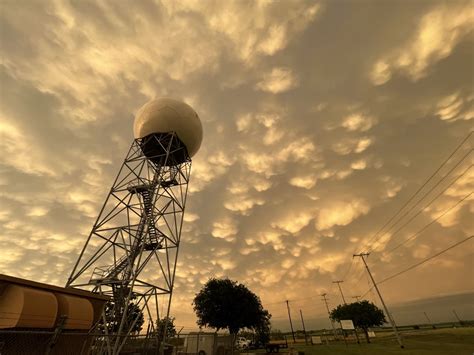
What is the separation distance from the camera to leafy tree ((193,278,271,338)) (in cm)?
3316

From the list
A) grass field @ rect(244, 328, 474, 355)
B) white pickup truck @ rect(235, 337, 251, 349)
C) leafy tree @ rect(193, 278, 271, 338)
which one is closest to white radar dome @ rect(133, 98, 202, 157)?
leafy tree @ rect(193, 278, 271, 338)

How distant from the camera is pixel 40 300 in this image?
316 inches

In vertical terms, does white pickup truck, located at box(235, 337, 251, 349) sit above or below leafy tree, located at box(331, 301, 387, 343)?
below

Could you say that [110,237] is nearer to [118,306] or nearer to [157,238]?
[157,238]

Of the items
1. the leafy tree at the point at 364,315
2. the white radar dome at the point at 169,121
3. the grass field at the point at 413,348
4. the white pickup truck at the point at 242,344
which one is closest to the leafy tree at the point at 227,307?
the grass field at the point at 413,348

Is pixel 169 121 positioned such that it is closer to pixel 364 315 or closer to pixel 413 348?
pixel 413 348

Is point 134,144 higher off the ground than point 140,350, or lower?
higher

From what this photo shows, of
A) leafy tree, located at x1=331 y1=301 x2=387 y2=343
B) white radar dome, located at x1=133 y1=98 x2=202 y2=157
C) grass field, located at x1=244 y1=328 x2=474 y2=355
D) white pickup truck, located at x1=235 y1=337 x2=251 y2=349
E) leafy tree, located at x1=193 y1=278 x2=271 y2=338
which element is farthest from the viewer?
leafy tree, located at x1=331 y1=301 x2=387 y2=343

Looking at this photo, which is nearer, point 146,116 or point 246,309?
point 146,116

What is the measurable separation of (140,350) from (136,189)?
32.1 feet

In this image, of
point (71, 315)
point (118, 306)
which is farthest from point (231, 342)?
point (71, 315)

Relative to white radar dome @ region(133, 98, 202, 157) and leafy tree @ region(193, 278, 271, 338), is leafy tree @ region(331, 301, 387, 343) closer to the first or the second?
leafy tree @ region(193, 278, 271, 338)

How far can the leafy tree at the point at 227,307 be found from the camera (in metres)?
33.2

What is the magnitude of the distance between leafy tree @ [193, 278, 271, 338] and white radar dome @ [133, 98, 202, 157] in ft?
75.6
